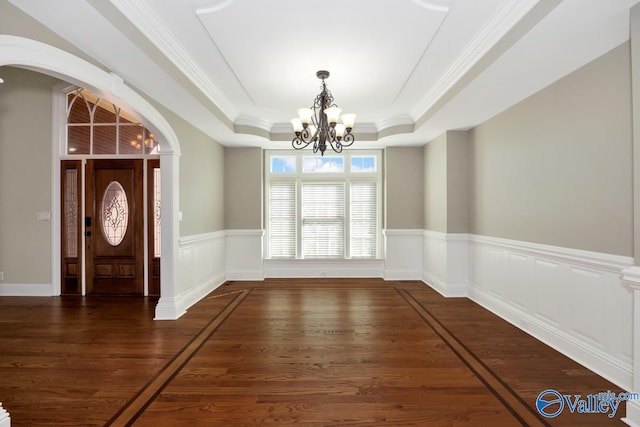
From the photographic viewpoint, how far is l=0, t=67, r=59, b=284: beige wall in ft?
16.8

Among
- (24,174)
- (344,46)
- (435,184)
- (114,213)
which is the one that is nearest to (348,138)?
(344,46)

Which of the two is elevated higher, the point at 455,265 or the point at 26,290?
the point at 455,265

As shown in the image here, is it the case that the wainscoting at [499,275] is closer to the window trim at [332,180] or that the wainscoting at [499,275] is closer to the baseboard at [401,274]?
the baseboard at [401,274]

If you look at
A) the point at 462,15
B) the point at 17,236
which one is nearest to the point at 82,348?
the point at 17,236

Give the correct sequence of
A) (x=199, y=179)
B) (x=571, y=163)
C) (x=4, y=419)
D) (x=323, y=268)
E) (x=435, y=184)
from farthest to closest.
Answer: (x=323, y=268) < (x=435, y=184) < (x=199, y=179) < (x=571, y=163) < (x=4, y=419)

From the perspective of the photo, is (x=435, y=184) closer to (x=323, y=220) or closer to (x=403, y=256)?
(x=403, y=256)

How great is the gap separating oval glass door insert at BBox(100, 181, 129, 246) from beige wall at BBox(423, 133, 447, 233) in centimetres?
504

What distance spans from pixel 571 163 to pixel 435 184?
2645 millimetres

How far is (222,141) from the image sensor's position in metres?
5.87

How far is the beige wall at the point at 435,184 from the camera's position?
523 centimetres

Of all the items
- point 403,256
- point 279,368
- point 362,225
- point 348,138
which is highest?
point 348,138

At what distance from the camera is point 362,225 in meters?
6.62

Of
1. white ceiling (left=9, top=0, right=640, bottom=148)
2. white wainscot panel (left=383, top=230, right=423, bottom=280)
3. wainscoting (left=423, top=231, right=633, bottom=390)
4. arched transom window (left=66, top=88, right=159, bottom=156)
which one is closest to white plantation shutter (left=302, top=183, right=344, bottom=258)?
white wainscot panel (left=383, top=230, right=423, bottom=280)

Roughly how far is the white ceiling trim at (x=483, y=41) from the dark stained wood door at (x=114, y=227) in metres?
4.54
